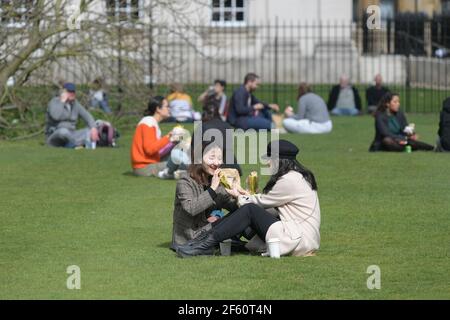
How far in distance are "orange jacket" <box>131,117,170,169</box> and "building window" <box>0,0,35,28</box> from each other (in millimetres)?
6713

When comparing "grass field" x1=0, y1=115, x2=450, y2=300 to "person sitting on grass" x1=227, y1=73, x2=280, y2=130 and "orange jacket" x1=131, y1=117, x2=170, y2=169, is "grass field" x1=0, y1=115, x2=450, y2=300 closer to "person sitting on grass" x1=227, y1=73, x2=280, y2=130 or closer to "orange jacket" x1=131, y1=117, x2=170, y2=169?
"orange jacket" x1=131, y1=117, x2=170, y2=169

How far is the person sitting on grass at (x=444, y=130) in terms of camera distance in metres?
21.5

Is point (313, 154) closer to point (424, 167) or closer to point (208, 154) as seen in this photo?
point (424, 167)

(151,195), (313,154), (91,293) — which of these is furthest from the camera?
(313,154)

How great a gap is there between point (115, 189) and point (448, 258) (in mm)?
6493

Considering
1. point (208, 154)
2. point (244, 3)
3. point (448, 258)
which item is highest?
point (244, 3)

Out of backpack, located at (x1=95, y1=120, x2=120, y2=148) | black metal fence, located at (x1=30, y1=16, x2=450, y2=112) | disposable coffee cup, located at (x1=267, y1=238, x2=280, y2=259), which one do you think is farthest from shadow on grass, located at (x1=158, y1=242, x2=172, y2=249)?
black metal fence, located at (x1=30, y1=16, x2=450, y2=112)

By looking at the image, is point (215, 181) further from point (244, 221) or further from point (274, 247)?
point (274, 247)

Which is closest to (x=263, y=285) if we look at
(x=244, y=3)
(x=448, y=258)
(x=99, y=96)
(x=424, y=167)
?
(x=448, y=258)

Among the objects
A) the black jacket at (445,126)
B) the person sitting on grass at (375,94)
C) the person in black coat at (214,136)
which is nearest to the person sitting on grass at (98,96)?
the person in black coat at (214,136)

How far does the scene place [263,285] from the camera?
10.7 meters

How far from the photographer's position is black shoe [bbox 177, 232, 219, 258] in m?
12.0

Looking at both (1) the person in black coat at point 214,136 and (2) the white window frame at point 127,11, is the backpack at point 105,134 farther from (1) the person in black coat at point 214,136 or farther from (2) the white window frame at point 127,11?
(2) the white window frame at point 127,11

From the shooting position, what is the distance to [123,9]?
2703 cm
